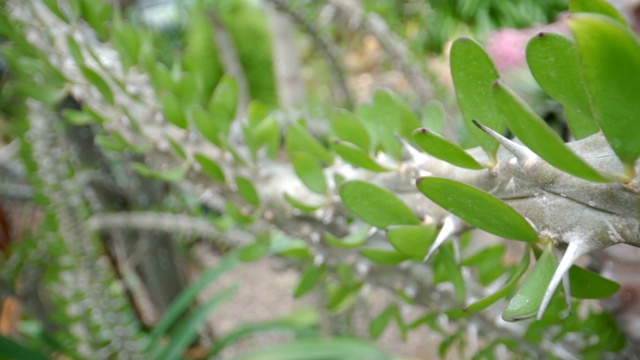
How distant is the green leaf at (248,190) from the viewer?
0.31m

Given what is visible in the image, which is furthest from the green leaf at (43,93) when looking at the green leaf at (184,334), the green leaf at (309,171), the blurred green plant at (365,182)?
the green leaf at (184,334)

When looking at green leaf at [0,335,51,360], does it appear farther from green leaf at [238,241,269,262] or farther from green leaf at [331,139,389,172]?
green leaf at [331,139,389,172]

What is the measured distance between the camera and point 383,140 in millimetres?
257

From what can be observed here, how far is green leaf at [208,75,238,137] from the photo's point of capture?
33cm

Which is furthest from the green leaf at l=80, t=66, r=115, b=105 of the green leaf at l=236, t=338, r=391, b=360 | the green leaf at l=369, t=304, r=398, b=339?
the green leaf at l=236, t=338, r=391, b=360

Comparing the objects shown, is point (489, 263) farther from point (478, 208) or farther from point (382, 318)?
point (478, 208)

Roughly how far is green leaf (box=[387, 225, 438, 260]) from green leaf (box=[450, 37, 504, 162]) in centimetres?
4

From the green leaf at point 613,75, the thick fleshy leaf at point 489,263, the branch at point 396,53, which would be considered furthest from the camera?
the branch at point 396,53

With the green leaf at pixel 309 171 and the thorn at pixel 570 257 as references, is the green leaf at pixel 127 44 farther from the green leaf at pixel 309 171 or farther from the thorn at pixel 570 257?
the thorn at pixel 570 257

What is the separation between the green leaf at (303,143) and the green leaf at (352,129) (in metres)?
0.02

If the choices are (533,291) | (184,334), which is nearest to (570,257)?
(533,291)

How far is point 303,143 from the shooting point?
287 mm

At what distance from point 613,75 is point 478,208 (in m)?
0.05

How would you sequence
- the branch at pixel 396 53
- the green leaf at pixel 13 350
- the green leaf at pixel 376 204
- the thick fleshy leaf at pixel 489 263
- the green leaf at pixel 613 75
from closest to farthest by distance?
the green leaf at pixel 613 75, the green leaf at pixel 376 204, the thick fleshy leaf at pixel 489 263, the green leaf at pixel 13 350, the branch at pixel 396 53
